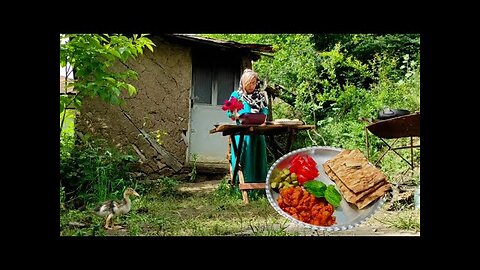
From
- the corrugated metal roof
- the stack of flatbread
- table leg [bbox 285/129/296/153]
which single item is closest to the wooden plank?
table leg [bbox 285/129/296/153]

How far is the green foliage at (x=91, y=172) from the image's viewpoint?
10.00 ft

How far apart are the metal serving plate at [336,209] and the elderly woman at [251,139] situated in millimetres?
233

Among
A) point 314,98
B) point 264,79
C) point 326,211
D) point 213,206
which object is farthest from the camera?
point 264,79

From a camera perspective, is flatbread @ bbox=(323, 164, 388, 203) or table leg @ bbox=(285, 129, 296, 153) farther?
table leg @ bbox=(285, 129, 296, 153)

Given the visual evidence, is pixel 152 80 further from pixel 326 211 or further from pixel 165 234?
pixel 326 211

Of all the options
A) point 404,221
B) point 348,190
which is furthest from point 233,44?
point 404,221

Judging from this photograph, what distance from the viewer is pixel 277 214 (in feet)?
9.70

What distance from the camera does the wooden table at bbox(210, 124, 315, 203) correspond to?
3141 mm

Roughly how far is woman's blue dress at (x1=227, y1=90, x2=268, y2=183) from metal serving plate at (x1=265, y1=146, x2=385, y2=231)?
208 mm

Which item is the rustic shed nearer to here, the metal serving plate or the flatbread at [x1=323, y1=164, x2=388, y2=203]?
the metal serving plate
